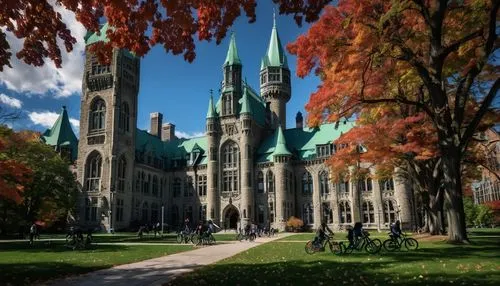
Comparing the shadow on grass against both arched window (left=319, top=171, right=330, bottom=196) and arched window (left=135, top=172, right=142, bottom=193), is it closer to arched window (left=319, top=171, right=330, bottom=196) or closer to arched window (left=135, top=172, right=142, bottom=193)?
arched window (left=319, top=171, right=330, bottom=196)

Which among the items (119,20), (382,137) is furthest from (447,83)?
(119,20)

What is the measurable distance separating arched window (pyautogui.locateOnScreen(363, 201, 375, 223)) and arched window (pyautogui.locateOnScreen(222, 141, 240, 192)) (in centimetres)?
1782

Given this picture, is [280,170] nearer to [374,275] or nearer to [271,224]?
[271,224]

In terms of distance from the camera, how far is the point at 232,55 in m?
65.4

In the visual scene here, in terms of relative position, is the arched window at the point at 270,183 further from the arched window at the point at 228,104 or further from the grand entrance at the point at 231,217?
the arched window at the point at 228,104

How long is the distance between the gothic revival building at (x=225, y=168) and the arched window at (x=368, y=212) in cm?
13

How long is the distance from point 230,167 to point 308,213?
1297 centimetres

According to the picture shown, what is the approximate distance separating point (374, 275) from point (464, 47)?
45.2ft

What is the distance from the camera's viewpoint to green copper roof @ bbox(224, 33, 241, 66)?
65.1 metres

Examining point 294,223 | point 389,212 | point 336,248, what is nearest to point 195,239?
point 336,248

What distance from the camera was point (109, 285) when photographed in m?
10.9

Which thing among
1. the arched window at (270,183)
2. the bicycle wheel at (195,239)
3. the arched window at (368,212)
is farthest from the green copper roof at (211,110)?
the bicycle wheel at (195,239)

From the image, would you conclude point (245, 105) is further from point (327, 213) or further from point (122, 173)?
point (122, 173)

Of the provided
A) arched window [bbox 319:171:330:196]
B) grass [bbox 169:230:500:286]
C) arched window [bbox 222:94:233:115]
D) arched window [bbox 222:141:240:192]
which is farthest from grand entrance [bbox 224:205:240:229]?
grass [bbox 169:230:500:286]
